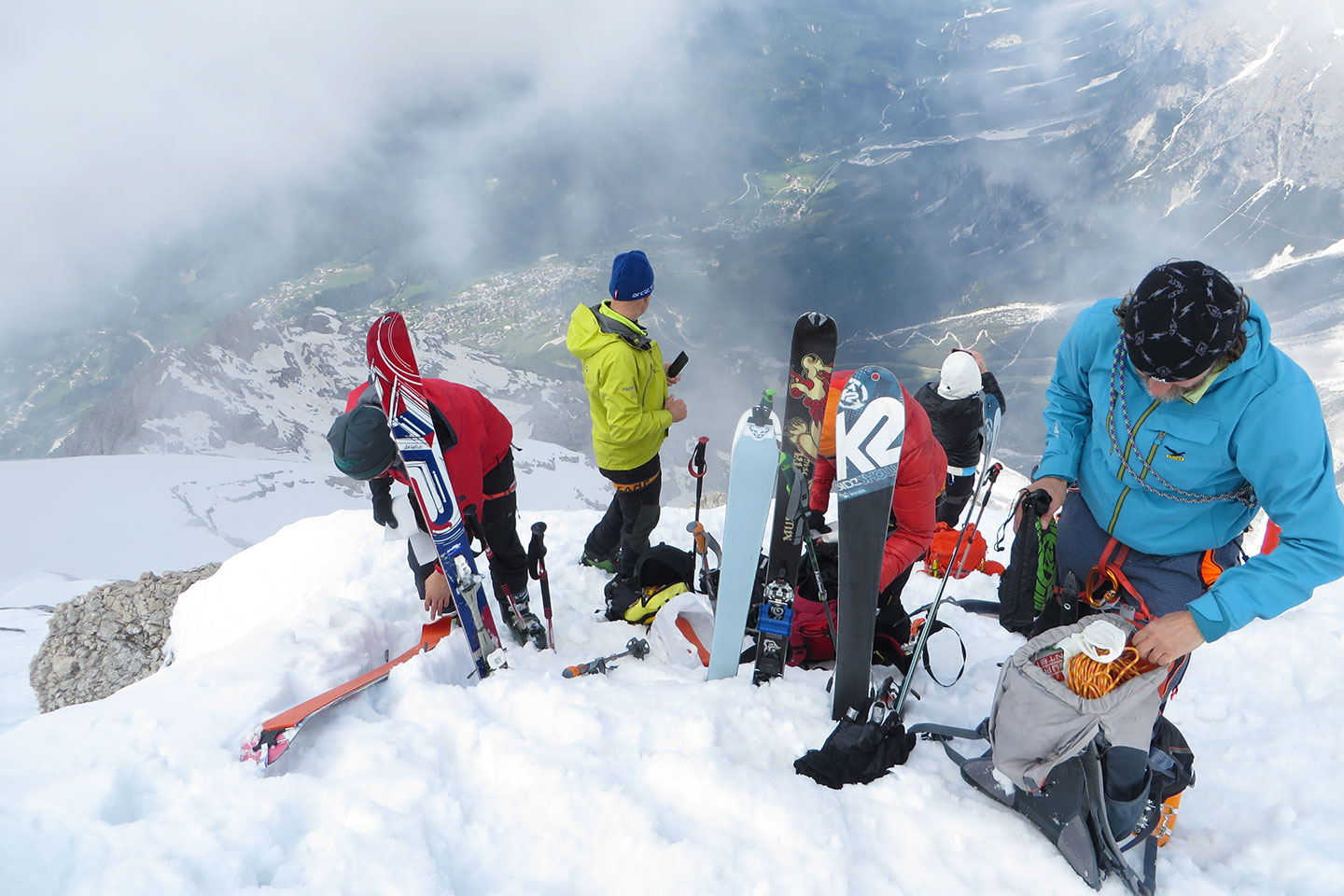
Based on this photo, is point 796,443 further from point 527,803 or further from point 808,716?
point 527,803

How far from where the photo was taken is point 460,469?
354 cm

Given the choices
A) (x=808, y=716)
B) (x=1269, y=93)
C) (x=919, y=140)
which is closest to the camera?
(x=808, y=716)

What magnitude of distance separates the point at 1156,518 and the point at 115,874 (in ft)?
11.3

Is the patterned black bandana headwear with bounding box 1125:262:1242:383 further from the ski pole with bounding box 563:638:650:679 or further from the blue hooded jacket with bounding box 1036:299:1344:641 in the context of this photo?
the ski pole with bounding box 563:638:650:679

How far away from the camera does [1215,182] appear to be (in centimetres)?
13550

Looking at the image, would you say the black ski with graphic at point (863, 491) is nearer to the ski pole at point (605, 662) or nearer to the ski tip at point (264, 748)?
the ski pole at point (605, 662)

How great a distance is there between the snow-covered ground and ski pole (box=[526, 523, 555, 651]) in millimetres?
843

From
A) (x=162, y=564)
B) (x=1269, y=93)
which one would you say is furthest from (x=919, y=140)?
(x=162, y=564)

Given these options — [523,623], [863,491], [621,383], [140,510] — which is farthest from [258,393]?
[863,491]

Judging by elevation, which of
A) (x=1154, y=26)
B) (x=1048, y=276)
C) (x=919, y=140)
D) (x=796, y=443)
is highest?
(x=1154, y=26)

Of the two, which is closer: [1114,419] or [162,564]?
[1114,419]

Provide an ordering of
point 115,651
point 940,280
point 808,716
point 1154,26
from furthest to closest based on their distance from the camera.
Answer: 1. point 1154,26
2. point 940,280
3. point 115,651
4. point 808,716

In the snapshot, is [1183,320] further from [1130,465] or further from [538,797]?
[538,797]

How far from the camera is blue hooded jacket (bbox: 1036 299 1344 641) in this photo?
1.82 meters
